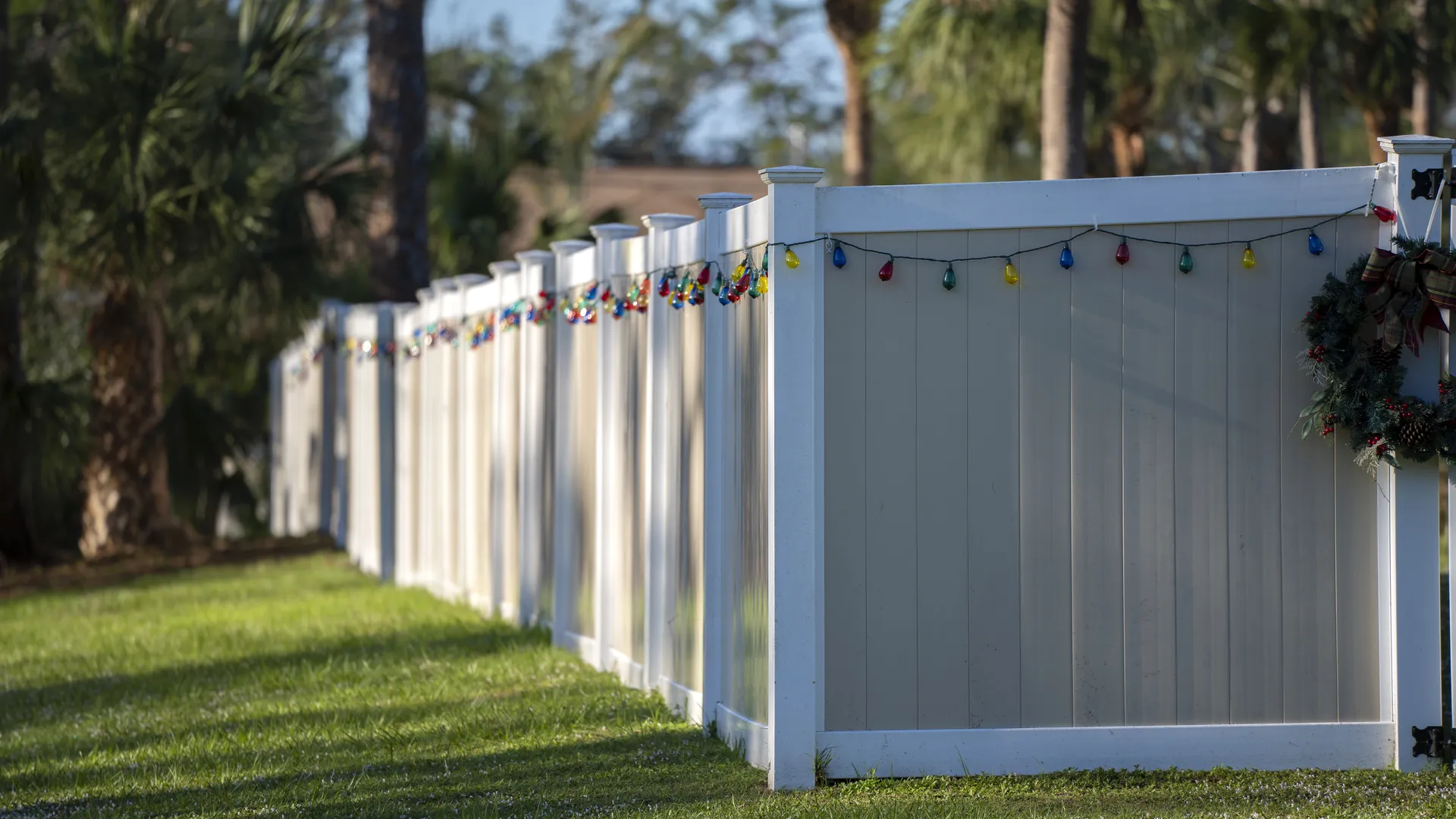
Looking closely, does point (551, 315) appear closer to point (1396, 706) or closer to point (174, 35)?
point (1396, 706)

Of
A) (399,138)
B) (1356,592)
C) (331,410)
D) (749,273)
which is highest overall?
(399,138)

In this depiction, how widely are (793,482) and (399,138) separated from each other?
10204mm

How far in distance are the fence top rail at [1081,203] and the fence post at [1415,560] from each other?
0.55 feet

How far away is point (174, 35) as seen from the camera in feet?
45.4

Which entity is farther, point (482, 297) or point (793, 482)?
point (482, 297)

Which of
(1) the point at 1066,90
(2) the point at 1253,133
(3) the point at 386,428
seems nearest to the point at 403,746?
(3) the point at 386,428

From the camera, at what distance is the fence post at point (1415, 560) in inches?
220

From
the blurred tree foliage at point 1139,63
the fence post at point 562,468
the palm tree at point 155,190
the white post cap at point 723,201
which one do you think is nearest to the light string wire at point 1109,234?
the white post cap at point 723,201

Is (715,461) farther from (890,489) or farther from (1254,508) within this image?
(1254,508)

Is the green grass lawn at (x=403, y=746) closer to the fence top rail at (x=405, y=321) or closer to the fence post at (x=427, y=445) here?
the fence post at (x=427, y=445)

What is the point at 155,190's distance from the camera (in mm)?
13469

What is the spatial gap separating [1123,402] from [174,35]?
1052 cm

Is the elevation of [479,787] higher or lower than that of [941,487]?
lower

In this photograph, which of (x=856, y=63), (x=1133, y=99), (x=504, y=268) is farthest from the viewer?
(x=856, y=63)
